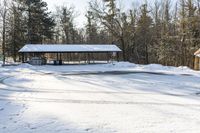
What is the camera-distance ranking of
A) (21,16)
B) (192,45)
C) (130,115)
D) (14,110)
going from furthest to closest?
(21,16), (192,45), (14,110), (130,115)

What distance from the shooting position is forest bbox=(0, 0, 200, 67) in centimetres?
5309

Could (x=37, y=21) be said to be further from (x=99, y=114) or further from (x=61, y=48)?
(x=99, y=114)

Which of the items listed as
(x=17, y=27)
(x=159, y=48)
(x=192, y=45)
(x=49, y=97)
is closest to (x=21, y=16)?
(x=17, y=27)

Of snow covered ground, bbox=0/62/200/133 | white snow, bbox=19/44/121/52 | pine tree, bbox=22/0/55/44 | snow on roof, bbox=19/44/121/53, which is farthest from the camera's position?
Answer: pine tree, bbox=22/0/55/44

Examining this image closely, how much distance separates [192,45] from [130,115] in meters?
43.7

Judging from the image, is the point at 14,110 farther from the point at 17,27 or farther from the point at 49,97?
the point at 17,27

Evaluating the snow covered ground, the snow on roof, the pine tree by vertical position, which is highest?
the pine tree

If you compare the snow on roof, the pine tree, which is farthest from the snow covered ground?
the pine tree

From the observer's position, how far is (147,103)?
12.4 metres

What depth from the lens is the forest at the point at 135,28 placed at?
53094mm

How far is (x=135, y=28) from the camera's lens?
203 feet

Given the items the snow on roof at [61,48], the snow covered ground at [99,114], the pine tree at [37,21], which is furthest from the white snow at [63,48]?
the snow covered ground at [99,114]

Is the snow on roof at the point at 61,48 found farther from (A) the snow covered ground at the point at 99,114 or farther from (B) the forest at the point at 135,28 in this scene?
(A) the snow covered ground at the point at 99,114

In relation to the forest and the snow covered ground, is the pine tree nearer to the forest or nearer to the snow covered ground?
the forest
